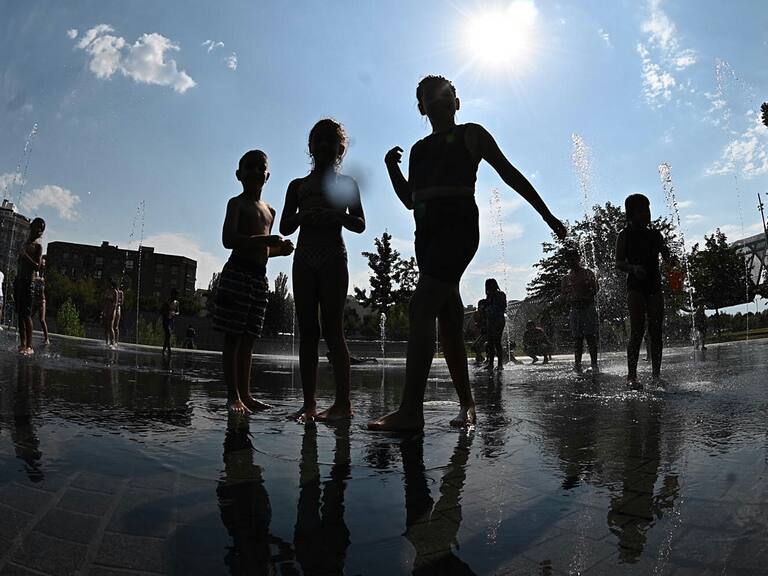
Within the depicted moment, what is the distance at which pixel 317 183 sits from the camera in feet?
11.0

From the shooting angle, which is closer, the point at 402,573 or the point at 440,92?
the point at 402,573

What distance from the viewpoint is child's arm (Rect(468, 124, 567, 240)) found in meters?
2.92

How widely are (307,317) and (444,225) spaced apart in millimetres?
1075

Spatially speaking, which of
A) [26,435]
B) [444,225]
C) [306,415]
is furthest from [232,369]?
[444,225]

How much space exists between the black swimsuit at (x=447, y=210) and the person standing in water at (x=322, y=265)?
545 millimetres

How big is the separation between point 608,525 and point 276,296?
71.8 m

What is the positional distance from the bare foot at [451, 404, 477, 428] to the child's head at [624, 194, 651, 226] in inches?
129

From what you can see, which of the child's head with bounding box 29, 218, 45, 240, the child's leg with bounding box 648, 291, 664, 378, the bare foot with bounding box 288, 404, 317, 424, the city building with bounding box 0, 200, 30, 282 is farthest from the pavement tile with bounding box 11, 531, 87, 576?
the city building with bounding box 0, 200, 30, 282

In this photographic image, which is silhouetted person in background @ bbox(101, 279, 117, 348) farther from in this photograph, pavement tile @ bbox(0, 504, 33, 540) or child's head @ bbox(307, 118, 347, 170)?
pavement tile @ bbox(0, 504, 33, 540)

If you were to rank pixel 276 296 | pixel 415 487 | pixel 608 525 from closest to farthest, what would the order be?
1. pixel 608 525
2. pixel 415 487
3. pixel 276 296

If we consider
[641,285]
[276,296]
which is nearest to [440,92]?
[641,285]

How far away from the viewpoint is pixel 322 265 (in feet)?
10.5

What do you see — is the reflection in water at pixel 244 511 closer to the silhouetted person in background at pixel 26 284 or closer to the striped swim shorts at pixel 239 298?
the striped swim shorts at pixel 239 298

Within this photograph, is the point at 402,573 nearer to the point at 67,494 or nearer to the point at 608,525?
the point at 608,525
